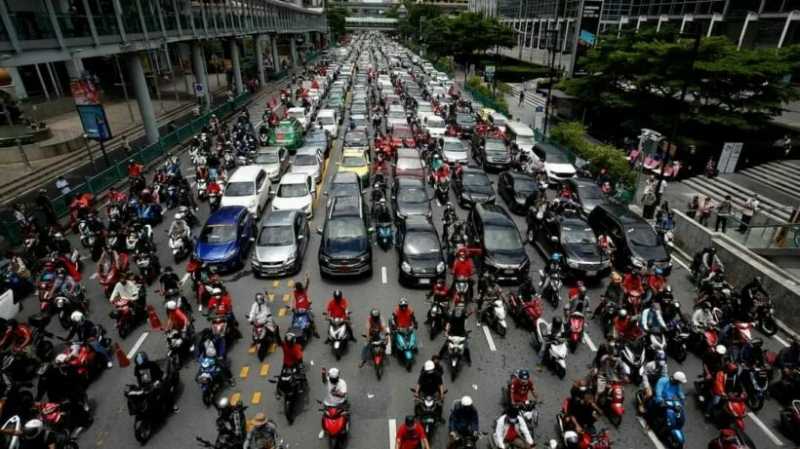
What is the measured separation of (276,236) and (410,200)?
5275mm

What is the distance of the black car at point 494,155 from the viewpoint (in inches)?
957

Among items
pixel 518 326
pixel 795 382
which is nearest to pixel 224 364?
pixel 518 326

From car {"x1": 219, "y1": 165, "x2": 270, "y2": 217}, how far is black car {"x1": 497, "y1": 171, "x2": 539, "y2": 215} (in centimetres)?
1085

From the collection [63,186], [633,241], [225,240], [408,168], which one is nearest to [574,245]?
[633,241]

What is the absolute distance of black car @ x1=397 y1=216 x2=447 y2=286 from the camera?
12.9 m

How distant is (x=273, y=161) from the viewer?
21859 millimetres

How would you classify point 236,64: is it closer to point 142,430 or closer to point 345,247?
point 345,247

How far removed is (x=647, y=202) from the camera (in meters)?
18.3

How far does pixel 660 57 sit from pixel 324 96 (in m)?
31.8

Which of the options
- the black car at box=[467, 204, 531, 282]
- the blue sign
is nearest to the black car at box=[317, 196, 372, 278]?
A: the black car at box=[467, 204, 531, 282]

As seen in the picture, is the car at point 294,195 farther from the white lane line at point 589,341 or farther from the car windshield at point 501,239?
the white lane line at point 589,341

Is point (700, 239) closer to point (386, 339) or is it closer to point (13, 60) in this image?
point (386, 339)

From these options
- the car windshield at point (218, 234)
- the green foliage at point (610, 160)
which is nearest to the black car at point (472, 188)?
the green foliage at point (610, 160)

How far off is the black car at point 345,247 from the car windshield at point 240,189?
16.0 ft
